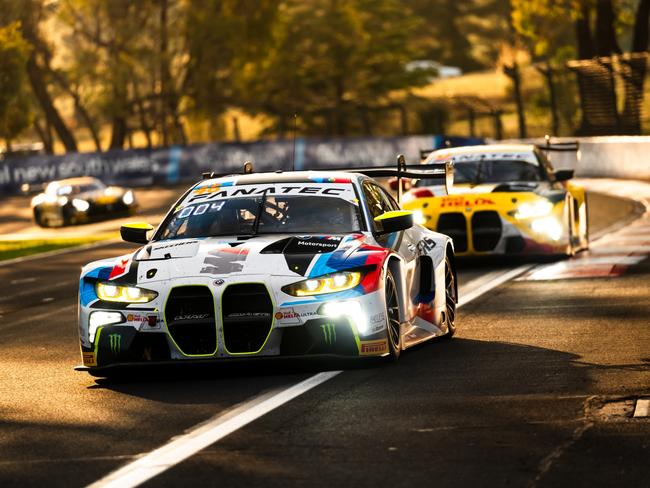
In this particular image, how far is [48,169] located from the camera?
5816cm

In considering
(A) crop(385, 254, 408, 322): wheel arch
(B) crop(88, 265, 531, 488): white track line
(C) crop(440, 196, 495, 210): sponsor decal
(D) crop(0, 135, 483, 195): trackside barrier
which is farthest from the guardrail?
(B) crop(88, 265, 531, 488): white track line

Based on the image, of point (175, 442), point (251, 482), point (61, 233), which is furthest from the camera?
point (61, 233)

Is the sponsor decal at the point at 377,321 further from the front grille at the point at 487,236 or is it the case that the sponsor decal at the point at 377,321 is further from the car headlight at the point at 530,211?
the car headlight at the point at 530,211

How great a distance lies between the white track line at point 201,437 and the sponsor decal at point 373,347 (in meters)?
0.23

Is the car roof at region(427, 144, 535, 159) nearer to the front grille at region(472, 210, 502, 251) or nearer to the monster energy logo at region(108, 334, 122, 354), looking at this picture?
the front grille at region(472, 210, 502, 251)

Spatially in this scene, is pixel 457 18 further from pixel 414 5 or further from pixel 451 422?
pixel 451 422

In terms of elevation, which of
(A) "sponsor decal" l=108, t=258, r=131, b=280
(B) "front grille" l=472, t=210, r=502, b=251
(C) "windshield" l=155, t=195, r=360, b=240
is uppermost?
(C) "windshield" l=155, t=195, r=360, b=240

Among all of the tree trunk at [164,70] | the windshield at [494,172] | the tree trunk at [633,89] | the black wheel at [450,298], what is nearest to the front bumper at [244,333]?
the black wheel at [450,298]

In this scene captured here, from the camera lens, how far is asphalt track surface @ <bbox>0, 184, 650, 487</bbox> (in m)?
7.27

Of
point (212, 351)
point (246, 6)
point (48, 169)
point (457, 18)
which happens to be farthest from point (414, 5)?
point (212, 351)

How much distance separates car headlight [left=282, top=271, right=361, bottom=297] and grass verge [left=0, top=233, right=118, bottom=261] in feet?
61.6

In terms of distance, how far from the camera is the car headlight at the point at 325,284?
401 inches

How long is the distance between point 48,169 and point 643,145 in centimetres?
2497

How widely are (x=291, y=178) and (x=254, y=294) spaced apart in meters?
2.02
